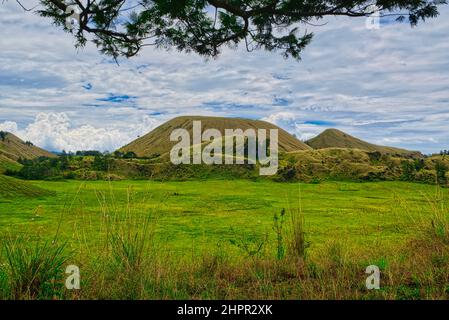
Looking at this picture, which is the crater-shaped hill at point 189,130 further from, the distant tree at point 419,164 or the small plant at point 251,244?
the small plant at point 251,244

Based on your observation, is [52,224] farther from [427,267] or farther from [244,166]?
[244,166]

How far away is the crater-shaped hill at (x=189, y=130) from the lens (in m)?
78.4

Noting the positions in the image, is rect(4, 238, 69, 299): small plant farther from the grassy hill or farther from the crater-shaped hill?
the crater-shaped hill

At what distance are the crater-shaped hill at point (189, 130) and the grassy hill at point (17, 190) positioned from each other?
5717 cm

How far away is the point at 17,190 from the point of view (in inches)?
675

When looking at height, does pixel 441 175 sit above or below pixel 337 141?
below

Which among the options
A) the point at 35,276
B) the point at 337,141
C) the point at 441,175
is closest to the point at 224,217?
the point at 35,276

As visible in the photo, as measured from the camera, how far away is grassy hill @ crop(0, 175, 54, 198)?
1661cm

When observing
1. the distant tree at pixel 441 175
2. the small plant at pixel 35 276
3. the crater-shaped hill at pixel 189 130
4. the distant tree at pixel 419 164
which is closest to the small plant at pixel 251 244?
the small plant at pixel 35 276

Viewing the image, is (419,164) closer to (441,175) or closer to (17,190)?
(441,175)

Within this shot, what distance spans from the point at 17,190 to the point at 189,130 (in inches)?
2671

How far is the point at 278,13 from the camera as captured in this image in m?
5.61

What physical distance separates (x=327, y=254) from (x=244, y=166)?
26.7 metres

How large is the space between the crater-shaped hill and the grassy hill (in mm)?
57168
